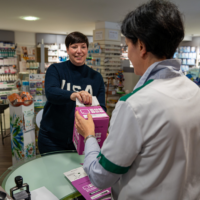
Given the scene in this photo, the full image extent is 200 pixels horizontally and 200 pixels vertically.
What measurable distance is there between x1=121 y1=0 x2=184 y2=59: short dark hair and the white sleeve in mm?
275

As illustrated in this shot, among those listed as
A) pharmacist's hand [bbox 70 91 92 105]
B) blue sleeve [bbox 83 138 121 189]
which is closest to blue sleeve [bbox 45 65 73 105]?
pharmacist's hand [bbox 70 91 92 105]

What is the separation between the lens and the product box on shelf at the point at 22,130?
3.30 m

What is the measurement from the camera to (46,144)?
1.81 meters

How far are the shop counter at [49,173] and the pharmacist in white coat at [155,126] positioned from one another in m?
0.47

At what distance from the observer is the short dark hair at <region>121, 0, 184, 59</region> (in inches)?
31.3

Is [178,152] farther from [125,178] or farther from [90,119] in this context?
[90,119]

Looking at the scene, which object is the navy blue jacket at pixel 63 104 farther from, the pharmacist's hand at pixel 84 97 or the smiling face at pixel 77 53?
the pharmacist's hand at pixel 84 97

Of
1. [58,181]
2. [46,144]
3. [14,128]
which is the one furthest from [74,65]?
[14,128]

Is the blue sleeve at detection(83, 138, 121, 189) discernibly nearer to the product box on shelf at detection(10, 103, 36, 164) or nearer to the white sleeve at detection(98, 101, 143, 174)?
the white sleeve at detection(98, 101, 143, 174)

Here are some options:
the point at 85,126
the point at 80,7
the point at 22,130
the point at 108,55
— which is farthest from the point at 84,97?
the point at 108,55

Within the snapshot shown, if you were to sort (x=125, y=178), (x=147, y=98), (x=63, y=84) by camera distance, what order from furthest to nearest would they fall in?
(x=63, y=84), (x=125, y=178), (x=147, y=98)

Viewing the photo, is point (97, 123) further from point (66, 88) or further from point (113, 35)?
point (113, 35)

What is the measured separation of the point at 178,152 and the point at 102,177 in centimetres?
32

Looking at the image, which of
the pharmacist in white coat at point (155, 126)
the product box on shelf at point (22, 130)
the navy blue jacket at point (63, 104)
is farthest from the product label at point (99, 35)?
the pharmacist in white coat at point (155, 126)
